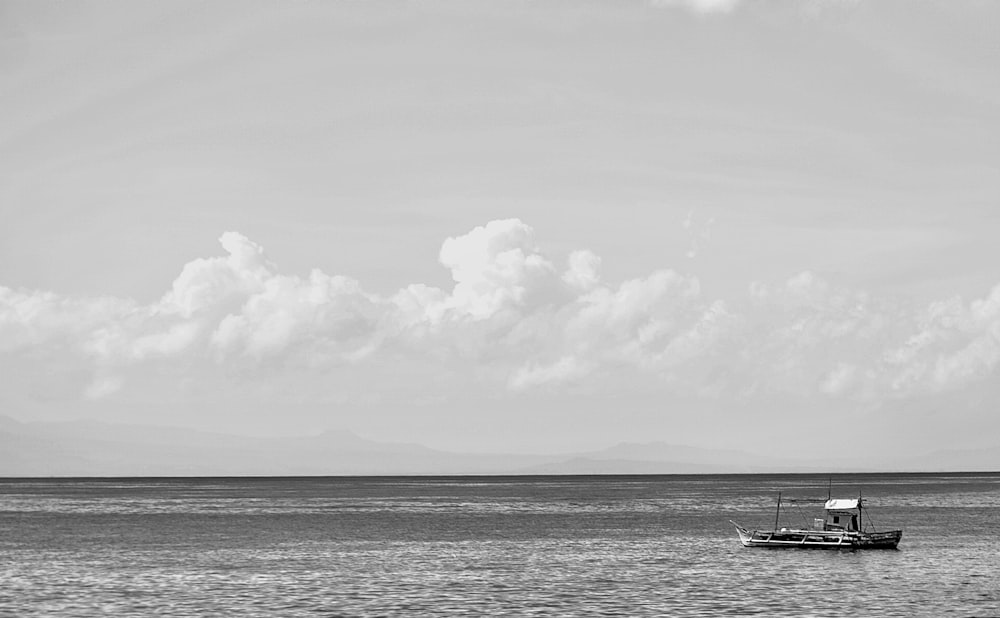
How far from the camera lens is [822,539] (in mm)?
107062

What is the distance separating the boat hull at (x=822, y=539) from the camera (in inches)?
4173

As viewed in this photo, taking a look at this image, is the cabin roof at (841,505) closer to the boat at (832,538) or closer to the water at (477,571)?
the boat at (832,538)

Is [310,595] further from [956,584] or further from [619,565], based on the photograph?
[956,584]

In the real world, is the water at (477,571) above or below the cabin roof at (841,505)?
below

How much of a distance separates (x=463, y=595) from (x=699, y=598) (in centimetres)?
1425

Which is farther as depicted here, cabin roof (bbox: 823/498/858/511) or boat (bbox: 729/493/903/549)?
cabin roof (bbox: 823/498/858/511)

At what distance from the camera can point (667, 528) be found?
138625 mm

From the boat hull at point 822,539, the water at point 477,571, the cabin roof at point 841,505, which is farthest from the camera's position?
the cabin roof at point 841,505

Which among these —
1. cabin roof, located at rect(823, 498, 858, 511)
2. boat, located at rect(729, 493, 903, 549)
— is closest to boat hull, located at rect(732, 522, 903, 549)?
boat, located at rect(729, 493, 903, 549)

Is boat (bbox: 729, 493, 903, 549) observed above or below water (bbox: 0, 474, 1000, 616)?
above

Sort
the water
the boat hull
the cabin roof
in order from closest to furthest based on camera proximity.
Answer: the water, the boat hull, the cabin roof

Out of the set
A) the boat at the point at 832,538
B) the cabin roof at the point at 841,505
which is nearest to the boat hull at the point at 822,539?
the boat at the point at 832,538

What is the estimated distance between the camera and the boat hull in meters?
106

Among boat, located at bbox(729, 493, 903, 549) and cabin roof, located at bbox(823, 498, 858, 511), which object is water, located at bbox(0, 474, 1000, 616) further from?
cabin roof, located at bbox(823, 498, 858, 511)
